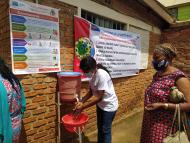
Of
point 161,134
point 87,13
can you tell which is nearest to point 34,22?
point 87,13

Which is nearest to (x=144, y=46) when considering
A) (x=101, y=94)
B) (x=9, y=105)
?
(x=101, y=94)

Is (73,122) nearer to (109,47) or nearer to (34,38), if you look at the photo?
(34,38)

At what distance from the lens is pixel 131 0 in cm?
566

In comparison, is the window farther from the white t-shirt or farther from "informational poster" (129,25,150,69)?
the white t-shirt

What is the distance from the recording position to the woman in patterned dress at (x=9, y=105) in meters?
1.97

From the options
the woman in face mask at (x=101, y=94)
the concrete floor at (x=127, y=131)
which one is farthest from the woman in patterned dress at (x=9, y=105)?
the concrete floor at (x=127, y=131)

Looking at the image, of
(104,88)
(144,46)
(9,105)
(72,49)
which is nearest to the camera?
(9,105)

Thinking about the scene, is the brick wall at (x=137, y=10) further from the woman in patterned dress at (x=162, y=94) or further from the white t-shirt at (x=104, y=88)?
the woman in patterned dress at (x=162, y=94)

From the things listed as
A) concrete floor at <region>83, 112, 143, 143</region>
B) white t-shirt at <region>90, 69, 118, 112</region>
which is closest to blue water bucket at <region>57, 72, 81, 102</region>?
white t-shirt at <region>90, 69, 118, 112</region>

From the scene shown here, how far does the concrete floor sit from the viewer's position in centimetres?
444

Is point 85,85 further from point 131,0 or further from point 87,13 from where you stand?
point 131,0

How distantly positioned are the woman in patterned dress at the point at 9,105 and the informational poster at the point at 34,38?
0.88 meters

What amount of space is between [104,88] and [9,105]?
1.36 metres

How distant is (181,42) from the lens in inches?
286
